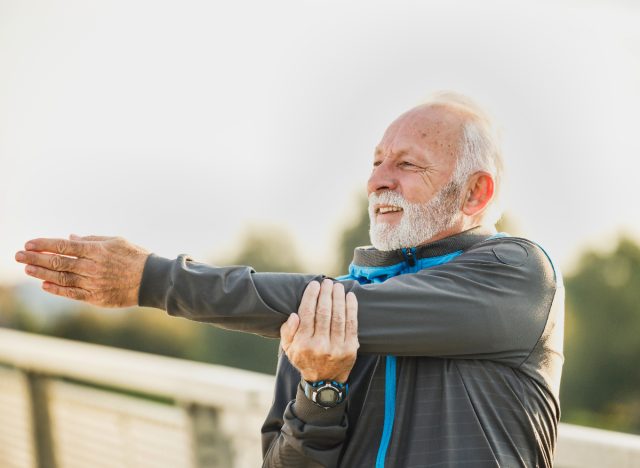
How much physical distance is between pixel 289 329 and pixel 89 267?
1.53 feet

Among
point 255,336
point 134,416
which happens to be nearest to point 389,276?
point 134,416

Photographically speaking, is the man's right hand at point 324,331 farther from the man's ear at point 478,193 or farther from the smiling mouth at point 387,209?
the man's ear at point 478,193

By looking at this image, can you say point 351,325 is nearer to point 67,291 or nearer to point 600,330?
point 67,291

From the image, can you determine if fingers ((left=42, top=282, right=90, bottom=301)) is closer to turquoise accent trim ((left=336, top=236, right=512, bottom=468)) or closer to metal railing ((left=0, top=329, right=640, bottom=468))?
turquoise accent trim ((left=336, top=236, right=512, bottom=468))

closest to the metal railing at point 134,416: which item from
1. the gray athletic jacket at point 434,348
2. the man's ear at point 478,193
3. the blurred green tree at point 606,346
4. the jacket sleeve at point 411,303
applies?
the gray athletic jacket at point 434,348

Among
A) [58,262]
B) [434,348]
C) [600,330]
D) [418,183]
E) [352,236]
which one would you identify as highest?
[418,183]

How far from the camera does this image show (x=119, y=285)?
1.72 m

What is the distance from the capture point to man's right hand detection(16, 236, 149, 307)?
1688 millimetres

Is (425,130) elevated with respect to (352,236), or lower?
elevated

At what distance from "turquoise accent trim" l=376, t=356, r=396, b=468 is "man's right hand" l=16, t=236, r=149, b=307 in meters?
0.62

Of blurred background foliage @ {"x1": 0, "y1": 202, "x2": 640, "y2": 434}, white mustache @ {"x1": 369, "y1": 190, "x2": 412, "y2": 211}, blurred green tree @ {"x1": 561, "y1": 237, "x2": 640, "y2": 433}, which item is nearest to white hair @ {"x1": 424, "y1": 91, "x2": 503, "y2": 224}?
white mustache @ {"x1": 369, "y1": 190, "x2": 412, "y2": 211}

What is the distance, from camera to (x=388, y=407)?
181 cm

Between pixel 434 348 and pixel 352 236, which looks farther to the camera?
pixel 352 236

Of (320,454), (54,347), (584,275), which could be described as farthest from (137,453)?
(584,275)
